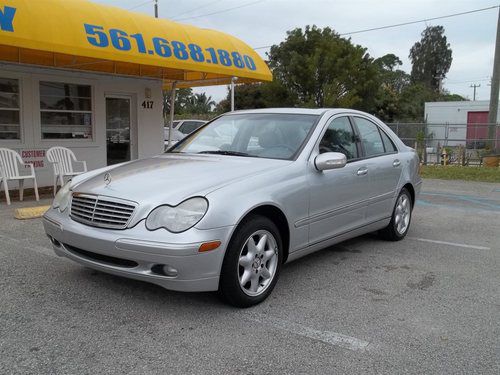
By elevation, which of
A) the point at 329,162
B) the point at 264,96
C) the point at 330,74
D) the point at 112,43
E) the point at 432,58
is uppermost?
the point at 432,58

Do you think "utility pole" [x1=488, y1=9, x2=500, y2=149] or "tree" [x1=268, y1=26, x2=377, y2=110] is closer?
"utility pole" [x1=488, y1=9, x2=500, y2=149]

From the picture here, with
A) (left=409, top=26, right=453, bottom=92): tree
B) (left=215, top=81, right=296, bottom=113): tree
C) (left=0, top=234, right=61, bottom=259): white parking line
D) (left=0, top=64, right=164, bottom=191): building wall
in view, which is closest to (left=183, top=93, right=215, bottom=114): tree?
(left=215, top=81, right=296, bottom=113): tree

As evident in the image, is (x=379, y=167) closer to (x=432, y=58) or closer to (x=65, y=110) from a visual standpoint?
(x=65, y=110)

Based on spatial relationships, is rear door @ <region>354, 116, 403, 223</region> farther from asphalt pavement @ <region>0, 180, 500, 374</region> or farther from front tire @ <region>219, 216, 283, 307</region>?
front tire @ <region>219, 216, 283, 307</region>

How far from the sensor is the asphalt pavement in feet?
10.4

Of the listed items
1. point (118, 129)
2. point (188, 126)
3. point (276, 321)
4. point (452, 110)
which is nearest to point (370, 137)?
point (276, 321)

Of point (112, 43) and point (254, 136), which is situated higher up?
point (112, 43)

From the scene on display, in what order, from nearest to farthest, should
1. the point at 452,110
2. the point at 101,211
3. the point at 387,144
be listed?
the point at 101,211
the point at 387,144
the point at 452,110

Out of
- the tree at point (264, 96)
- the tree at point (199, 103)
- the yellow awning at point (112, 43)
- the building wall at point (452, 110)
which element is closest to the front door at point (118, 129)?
the yellow awning at point (112, 43)

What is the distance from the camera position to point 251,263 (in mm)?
3965

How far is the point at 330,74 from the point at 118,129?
2614 centimetres

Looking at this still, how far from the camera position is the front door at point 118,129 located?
12.2 m

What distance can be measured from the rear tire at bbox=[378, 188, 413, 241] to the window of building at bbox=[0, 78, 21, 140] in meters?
7.76

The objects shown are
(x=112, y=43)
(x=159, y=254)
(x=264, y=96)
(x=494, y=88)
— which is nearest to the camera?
(x=159, y=254)
